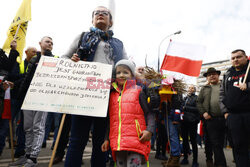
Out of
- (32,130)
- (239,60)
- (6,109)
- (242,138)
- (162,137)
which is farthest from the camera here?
(162,137)

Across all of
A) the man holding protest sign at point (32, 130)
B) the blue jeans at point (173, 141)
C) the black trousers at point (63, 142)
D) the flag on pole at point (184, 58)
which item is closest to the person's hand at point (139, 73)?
the blue jeans at point (173, 141)

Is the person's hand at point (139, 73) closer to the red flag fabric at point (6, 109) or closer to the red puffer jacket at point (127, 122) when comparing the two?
the red puffer jacket at point (127, 122)

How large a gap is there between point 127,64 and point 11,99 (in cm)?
310

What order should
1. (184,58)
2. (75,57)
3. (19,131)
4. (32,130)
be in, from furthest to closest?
(184,58), (19,131), (32,130), (75,57)

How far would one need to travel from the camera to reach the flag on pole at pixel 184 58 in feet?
17.6

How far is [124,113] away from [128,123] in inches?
4.4

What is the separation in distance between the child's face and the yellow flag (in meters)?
2.42

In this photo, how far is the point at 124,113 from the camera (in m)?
2.09

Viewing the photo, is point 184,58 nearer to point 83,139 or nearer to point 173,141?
point 173,141

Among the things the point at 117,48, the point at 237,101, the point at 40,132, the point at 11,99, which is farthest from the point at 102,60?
the point at 11,99

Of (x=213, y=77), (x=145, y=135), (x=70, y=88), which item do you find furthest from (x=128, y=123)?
(x=213, y=77)

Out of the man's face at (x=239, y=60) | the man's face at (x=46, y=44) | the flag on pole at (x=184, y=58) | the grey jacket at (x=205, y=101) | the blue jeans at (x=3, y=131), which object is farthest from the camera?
the flag on pole at (x=184, y=58)

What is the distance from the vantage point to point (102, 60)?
2.29 metres

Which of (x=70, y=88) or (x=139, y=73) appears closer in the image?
(x=70, y=88)
